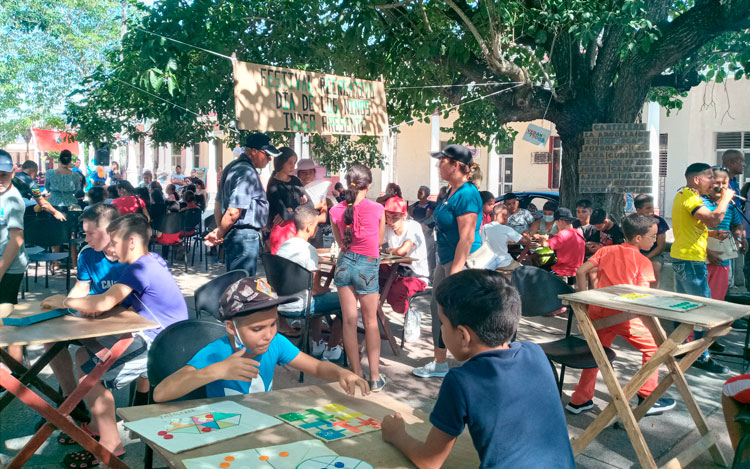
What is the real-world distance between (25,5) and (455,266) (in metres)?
29.4

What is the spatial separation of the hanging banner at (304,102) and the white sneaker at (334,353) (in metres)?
2.06

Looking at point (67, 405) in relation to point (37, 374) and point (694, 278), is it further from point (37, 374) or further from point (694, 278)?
point (694, 278)

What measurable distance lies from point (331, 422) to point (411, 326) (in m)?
3.99

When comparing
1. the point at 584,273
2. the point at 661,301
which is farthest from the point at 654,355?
the point at 584,273

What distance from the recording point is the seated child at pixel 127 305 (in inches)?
132

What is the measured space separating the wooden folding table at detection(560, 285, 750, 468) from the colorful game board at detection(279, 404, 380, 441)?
160 centimetres

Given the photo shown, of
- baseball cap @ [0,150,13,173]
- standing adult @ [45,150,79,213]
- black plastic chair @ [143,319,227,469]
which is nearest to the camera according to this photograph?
black plastic chair @ [143,319,227,469]

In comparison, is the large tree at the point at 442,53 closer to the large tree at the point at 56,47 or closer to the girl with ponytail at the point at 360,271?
the girl with ponytail at the point at 360,271

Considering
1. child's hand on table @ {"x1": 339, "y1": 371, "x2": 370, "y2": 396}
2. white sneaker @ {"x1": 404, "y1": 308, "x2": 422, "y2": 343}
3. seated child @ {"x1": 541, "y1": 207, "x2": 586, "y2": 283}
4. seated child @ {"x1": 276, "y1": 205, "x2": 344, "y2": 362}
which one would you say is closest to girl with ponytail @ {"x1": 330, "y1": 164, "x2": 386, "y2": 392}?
seated child @ {"x1": 276, "y1": 205, "x2": 344, "y2": 362}

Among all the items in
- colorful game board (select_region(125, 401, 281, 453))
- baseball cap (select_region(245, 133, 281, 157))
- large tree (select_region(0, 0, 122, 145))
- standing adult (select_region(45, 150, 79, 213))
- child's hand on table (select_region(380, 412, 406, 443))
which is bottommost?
colorful game board (select_region(125, 401, 281, 453))

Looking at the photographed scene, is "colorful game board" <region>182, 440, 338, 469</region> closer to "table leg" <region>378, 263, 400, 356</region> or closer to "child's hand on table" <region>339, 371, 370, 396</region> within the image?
"child's hand on table" <region>339, 371, 370, 396</region>

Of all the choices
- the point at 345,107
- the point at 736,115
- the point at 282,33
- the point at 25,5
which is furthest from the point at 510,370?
the point at 25,5

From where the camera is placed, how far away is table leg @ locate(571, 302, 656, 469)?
134 inches

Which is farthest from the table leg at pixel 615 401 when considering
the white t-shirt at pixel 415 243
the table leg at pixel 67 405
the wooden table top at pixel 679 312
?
the white t-shirt at pixel 415 243
